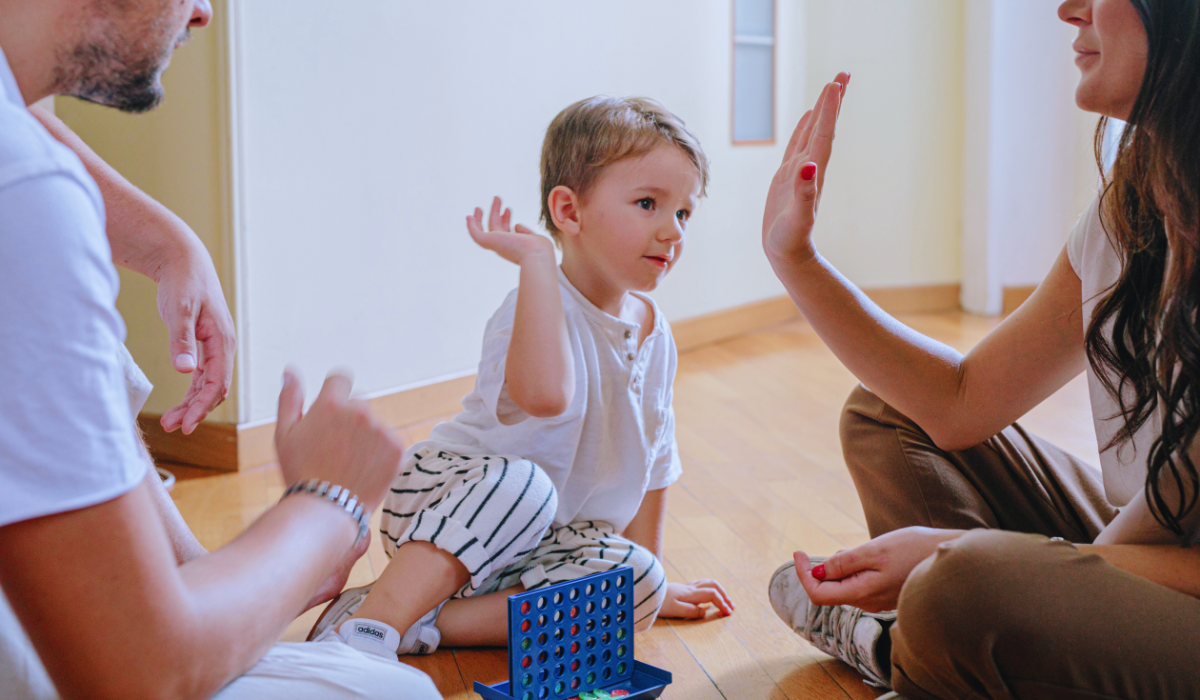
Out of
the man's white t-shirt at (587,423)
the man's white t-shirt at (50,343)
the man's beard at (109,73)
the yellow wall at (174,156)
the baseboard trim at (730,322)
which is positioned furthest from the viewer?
the baseboard trim at (730,322)

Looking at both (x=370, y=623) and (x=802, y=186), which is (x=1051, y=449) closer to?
(x=802, y=186)

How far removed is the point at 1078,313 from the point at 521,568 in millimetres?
716

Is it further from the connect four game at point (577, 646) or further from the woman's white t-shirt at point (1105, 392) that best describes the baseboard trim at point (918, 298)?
the connect four game at point (577, 646)

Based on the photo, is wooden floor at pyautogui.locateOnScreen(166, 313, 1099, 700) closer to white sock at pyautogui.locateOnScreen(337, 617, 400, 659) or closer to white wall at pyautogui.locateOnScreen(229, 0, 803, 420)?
white sock at pyautogui.locateOnScreen(337, 617, 400, 659)

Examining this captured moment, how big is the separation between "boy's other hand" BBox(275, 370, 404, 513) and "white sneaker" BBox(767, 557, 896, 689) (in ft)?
2.03

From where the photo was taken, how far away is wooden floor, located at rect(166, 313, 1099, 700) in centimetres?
Answer: 117

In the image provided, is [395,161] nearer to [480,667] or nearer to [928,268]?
[480,667]

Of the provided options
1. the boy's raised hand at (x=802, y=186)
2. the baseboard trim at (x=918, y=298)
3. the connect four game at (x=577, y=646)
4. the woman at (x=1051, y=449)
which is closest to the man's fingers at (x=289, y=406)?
the connect four game at (x=577, y=646)

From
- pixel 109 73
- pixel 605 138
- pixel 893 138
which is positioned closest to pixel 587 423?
pixel 605 138

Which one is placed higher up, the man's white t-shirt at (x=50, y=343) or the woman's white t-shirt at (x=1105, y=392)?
the man's white t-shirt at (x=50, y=343)

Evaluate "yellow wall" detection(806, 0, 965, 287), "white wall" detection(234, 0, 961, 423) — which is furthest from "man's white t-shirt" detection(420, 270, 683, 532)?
"yellow wall" detection(806, 0, 965, 287)

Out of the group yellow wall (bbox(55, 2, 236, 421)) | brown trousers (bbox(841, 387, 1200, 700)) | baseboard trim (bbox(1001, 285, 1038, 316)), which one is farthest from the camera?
baseboard trim (bbox(1001, 285, 1038, 316))

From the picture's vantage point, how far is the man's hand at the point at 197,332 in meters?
0.92

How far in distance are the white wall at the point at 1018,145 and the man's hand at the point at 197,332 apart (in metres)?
4.05
